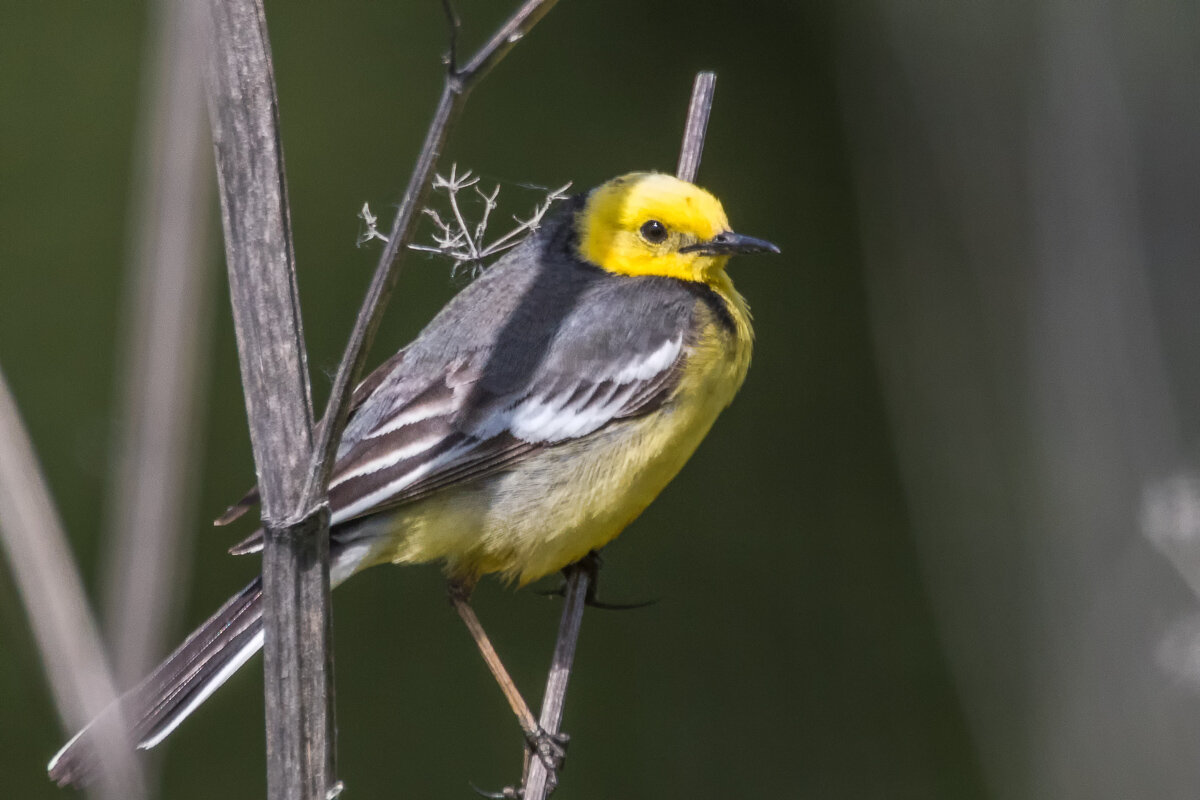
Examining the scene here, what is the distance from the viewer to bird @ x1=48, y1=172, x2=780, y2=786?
286 cm

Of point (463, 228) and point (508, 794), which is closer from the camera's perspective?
point (508, 794)

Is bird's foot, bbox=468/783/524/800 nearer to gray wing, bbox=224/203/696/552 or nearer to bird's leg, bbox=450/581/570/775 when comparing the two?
bird's leg, bbox=450/581/570/775

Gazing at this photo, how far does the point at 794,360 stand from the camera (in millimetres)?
6797

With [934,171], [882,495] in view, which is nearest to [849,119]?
[934,171]

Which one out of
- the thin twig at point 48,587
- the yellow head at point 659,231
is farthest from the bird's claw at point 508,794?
the thin twig at point 48,587

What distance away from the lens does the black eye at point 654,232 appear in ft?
10.8

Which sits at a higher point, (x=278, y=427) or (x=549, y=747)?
(x=278, y=427)

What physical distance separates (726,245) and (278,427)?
A: 1.82 meters

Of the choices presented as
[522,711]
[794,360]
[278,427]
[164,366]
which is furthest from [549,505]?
[794,360]

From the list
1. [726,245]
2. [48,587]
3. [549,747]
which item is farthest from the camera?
[726,245]

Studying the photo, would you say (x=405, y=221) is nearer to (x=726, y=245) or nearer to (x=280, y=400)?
(x=280, y=400)

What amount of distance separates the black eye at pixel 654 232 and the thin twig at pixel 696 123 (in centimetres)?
14

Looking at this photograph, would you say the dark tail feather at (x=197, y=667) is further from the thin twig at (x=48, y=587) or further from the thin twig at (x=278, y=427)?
the thin twig at (x=48, y=587)

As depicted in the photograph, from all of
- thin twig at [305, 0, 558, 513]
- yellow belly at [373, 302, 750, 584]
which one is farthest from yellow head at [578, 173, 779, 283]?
thin twig at [305, 0, 558, 513]
